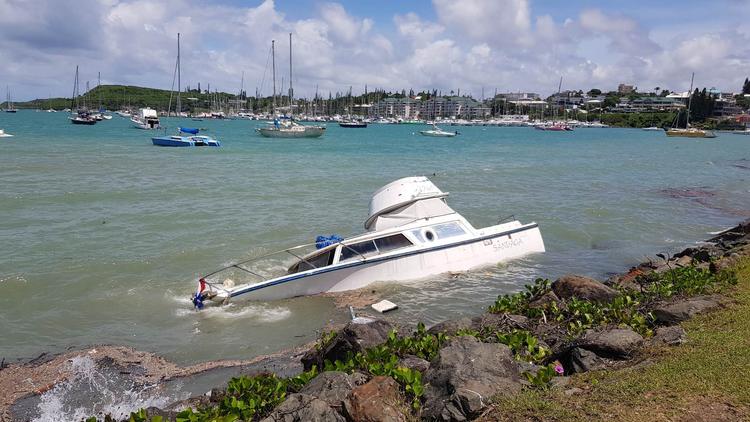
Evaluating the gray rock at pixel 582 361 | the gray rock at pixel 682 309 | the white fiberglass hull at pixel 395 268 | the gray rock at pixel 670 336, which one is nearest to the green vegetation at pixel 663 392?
the gray rock at pixel 670 336

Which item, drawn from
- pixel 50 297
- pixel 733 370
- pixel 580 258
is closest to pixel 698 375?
pixel 733 370

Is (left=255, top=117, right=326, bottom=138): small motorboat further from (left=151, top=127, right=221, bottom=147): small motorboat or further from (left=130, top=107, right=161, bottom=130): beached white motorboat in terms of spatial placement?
(left=130, top=107, right=161, bottom=130): beached white motorboat

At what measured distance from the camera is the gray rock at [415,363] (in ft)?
26.5

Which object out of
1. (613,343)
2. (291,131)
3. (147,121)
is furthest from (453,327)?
(147,121)

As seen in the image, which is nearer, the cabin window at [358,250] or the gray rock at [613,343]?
the gray rock at [613,343]

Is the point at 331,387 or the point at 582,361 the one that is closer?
the point at 331,387

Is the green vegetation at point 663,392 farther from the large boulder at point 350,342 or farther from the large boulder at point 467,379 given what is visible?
the large boulder at point 350,342

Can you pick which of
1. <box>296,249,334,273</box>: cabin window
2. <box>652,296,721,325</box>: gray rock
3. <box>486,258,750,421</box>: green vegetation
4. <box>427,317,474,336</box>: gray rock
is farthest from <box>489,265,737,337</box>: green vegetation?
<box>296,249,334,273</box>: cabin window

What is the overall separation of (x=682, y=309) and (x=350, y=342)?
567cm

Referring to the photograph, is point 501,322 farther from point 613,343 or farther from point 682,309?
point 682,309

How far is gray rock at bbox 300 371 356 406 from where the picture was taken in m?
6.80

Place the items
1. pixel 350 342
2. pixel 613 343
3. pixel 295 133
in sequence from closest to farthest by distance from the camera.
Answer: pixel 613 343
pixel 350 342
pixel 295 133

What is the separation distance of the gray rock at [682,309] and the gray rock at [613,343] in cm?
123

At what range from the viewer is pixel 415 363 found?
27.0ft
